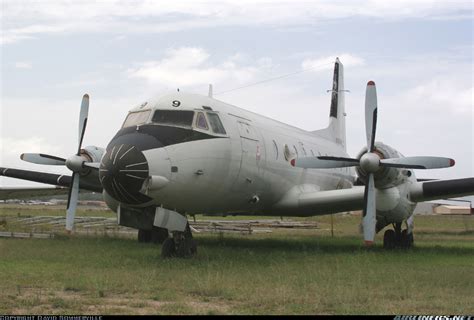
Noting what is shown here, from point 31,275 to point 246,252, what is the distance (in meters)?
6.17

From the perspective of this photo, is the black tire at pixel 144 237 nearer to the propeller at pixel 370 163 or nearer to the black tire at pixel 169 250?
the propeller at pixel 370 163

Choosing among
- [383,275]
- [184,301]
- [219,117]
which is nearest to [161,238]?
[219,117]

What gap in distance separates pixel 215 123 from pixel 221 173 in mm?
1214

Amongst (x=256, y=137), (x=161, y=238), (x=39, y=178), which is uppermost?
(x=256, y=137)

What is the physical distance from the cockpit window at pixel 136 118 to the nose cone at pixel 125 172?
4.63ft

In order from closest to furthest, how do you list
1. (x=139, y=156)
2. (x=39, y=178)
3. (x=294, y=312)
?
(x=294, y=312), (x=139, y=156), (x=39, y=178)

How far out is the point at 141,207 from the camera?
13102 millimetres

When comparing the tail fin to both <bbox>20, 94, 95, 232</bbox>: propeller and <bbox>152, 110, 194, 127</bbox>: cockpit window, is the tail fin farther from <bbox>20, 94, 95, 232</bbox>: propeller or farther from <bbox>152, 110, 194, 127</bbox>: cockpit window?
<bbox>152, 110, 194, 127</bbox>: cockpit window

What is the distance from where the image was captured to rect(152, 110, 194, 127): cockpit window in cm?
1365

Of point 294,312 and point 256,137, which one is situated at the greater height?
point 256,137

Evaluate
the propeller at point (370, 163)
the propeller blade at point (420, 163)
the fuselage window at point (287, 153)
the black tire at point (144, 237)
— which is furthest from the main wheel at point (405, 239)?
the black tire at point (144, 237)

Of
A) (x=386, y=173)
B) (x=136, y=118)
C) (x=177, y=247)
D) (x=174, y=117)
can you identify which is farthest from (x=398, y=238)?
(x=136, y=118)

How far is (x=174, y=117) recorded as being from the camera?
13.8 m

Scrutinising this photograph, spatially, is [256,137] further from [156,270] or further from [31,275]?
[31,275]
